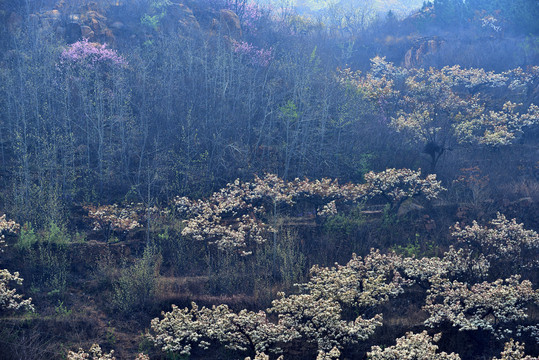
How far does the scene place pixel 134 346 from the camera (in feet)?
37.6

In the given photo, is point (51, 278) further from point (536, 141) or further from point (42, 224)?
point (536, 141)

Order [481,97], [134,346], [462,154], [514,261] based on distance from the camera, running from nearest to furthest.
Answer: [134,346] < [514,261] < [462,154] < [481,97]

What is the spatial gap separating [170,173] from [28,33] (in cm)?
1159

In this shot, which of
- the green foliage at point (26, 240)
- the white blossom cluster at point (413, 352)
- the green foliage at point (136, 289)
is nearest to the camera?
the white blossom cluster at point (413, 352)

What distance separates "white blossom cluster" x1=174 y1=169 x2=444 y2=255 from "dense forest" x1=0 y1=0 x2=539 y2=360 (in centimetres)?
10

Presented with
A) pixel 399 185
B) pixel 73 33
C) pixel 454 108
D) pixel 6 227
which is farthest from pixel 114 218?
pixel 454 108

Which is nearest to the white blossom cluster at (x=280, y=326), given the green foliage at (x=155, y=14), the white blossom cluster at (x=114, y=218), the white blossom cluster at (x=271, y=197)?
→ the white blossom cluster at (x=271, y=197)

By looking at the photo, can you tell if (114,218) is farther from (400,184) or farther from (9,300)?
(400,184)

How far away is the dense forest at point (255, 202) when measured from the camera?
37.2 feet

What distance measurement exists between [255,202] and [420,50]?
2182 centimetres

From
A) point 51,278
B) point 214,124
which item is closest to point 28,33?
point 214,124

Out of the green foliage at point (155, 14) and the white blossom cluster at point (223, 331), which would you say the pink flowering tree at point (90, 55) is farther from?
the white blossom cluster at point (223, 331)

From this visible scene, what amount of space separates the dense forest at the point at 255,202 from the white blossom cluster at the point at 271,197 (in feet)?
0.33

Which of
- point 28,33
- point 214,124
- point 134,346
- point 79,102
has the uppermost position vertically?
point 28,33
